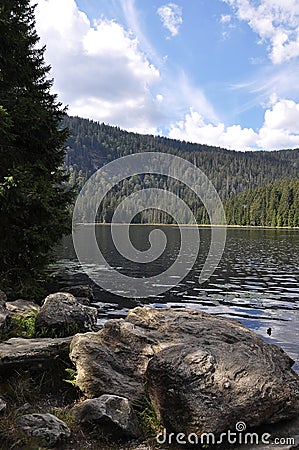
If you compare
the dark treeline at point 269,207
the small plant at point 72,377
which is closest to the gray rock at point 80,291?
the small plant at point 72,377

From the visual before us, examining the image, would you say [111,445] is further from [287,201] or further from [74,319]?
[287,201]

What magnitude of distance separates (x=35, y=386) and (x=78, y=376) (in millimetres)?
1019

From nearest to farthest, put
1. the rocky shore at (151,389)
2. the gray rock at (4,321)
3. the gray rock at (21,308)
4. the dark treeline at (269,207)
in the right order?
1. the rocky shore at (151,389)
2. the gray rock at (4,321)
3. the gray rock at (21,308)
4. the dark treeline at (269,207)

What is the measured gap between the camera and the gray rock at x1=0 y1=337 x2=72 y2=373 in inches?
316

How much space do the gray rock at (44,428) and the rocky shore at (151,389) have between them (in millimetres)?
16

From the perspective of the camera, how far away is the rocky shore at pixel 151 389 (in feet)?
20.8

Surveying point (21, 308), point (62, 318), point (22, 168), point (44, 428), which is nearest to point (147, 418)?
point (44, 428)

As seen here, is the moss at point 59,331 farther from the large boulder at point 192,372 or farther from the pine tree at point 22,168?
the pine tree at point 22,168

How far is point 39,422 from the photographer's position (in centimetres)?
611

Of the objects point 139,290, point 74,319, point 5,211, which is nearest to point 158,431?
point 74,319

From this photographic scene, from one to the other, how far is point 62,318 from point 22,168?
4.87m

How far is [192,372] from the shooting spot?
6.70 m

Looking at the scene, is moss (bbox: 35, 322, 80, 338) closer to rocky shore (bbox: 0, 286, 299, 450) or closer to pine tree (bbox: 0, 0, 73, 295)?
rocky shore (bbox: 0, 286, 299, 450)

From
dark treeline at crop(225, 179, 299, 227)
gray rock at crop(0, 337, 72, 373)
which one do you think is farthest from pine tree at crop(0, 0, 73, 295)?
dark treeline at crop(225, 179, 299, 227)
